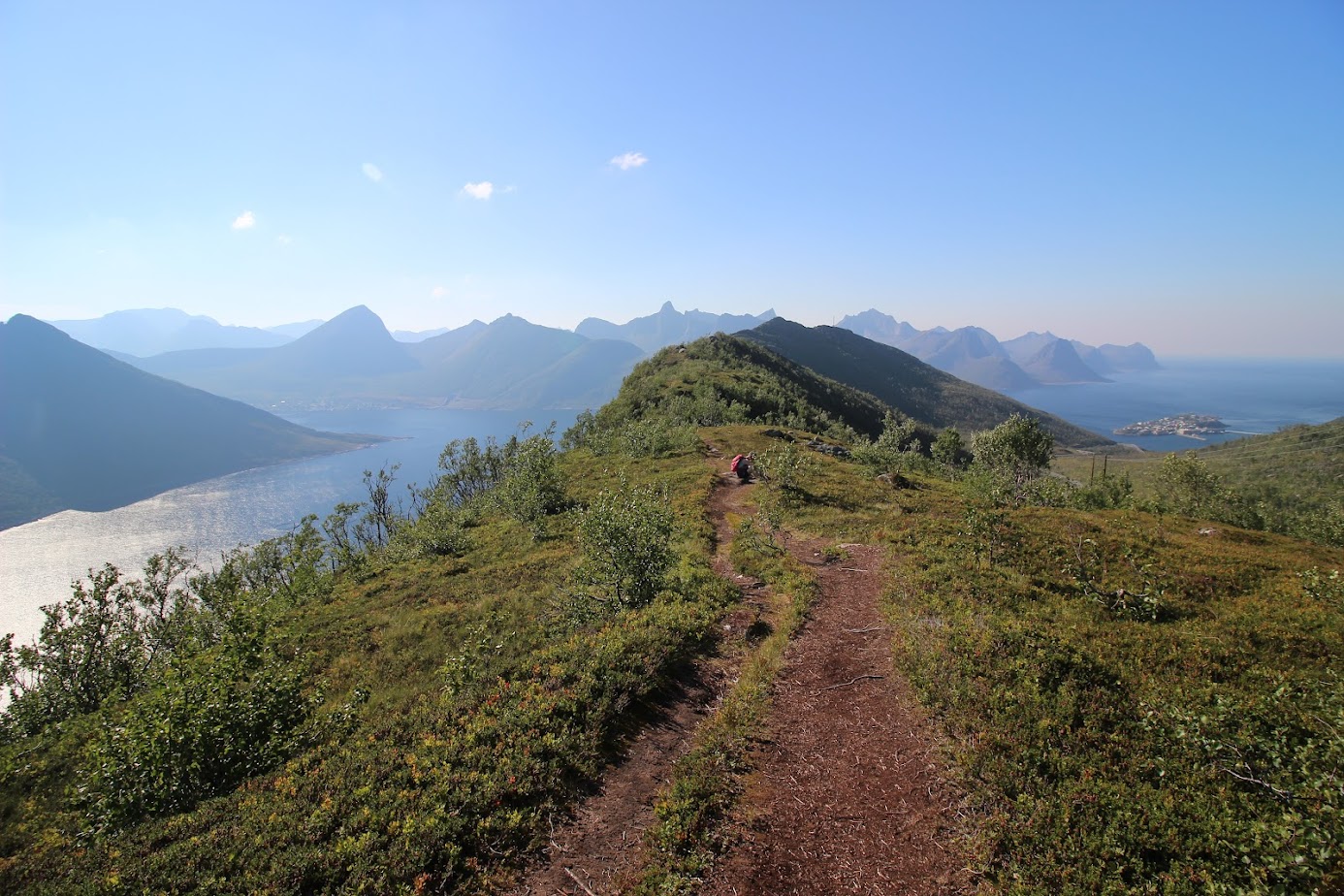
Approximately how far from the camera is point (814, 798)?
9609mm

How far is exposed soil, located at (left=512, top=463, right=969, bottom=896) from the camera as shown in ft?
26.3

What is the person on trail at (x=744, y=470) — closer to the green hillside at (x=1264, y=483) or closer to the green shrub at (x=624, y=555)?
the green shrub at (x=624, y=555)

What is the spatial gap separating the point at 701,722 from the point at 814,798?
317 centimetres

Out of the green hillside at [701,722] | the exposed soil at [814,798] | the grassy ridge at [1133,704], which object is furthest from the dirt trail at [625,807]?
the grassy ridge at [1133,704]

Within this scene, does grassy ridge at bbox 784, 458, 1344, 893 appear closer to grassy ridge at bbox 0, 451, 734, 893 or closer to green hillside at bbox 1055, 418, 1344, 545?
grassy ridge at bbox 0, 451, 734, 893

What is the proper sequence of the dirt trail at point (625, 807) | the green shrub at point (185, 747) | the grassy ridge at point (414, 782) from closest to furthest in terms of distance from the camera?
the dirt trail at point (625, 807), the grassy ridge at point (414, 782), the green shrub at point (185, 747)

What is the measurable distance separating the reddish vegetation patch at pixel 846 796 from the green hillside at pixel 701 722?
390mm

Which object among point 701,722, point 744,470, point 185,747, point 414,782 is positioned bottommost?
point 185,747

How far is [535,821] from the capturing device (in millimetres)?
9211

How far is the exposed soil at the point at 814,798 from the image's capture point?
8.02 metres

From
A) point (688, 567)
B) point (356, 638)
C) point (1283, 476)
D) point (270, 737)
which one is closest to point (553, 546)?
point (356, 638)

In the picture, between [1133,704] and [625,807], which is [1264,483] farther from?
[625,807]

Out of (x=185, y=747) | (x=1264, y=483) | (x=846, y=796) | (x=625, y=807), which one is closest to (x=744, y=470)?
(x=846, y=796)

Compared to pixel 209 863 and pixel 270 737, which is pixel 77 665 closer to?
pixel 270 737
